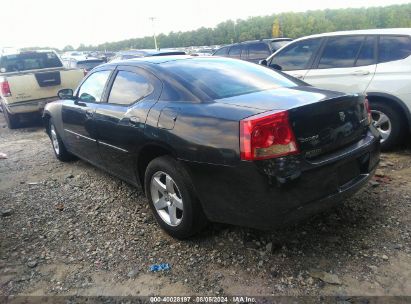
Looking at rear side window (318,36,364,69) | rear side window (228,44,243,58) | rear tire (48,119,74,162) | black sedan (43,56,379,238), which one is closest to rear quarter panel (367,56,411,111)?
rear side window (318,36,364,69)

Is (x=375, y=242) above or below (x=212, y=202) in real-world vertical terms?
below

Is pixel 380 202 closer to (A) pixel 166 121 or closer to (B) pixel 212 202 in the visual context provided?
(B) pixel 212 202

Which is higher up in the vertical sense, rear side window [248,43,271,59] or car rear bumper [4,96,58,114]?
rear side window [248,43,271,59]

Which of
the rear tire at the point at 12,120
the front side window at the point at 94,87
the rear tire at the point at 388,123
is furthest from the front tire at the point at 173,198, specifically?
the rear tire at the point at 12,120

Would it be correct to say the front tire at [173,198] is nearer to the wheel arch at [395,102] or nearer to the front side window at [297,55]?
the wheel arch at [395,102]

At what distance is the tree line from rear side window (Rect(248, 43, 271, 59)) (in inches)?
2520

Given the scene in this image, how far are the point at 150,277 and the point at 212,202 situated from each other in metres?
0.76

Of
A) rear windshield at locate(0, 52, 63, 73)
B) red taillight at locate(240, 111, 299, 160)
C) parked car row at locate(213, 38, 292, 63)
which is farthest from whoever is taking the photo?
parked car row at locate(213, 38, 292, 63)

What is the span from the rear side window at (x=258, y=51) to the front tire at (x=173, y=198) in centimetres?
857

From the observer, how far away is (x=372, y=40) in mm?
5371

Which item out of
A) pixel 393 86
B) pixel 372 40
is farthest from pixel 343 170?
pixel 372 40

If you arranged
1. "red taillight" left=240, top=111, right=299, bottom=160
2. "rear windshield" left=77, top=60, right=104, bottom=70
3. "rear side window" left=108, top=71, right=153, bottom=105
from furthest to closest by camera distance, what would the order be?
1. "rear windshield" left=77, top=60, right=104, bottom=70
2. "rear side window" left=108, top=71, right=153, bottom=105
3. "red taillight" left=240, top=111, right=299, bottom=160

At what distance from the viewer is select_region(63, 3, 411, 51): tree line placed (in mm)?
75062

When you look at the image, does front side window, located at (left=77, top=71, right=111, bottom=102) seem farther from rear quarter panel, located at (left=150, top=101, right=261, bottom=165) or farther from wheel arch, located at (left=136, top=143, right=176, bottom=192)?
rear quarter panel, located at (left=150, top=101, right=261, bottom=165)
